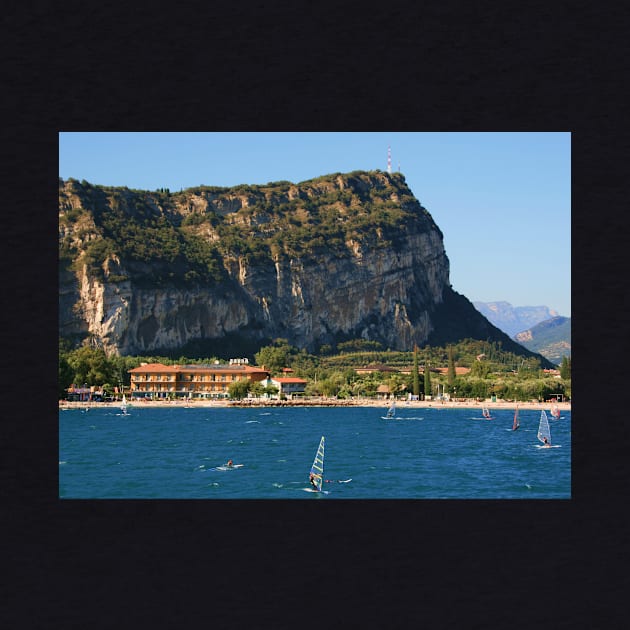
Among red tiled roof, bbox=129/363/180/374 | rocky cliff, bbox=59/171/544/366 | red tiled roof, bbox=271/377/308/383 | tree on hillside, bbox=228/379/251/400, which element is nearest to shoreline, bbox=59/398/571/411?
tree on hillside, bbox=228/379/251/400

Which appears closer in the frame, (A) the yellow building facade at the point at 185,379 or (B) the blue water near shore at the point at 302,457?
(B) the blue water near shore at the point at 302,457

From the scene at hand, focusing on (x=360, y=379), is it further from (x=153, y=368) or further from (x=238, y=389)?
(x=153, y=368)

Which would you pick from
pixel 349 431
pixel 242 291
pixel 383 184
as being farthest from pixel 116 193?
pixel 349 431

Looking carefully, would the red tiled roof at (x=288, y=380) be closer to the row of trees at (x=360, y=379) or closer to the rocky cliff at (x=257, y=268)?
the row of trees at (x=360, y=379)

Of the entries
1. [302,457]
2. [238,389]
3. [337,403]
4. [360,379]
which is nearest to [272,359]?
[360,379]
